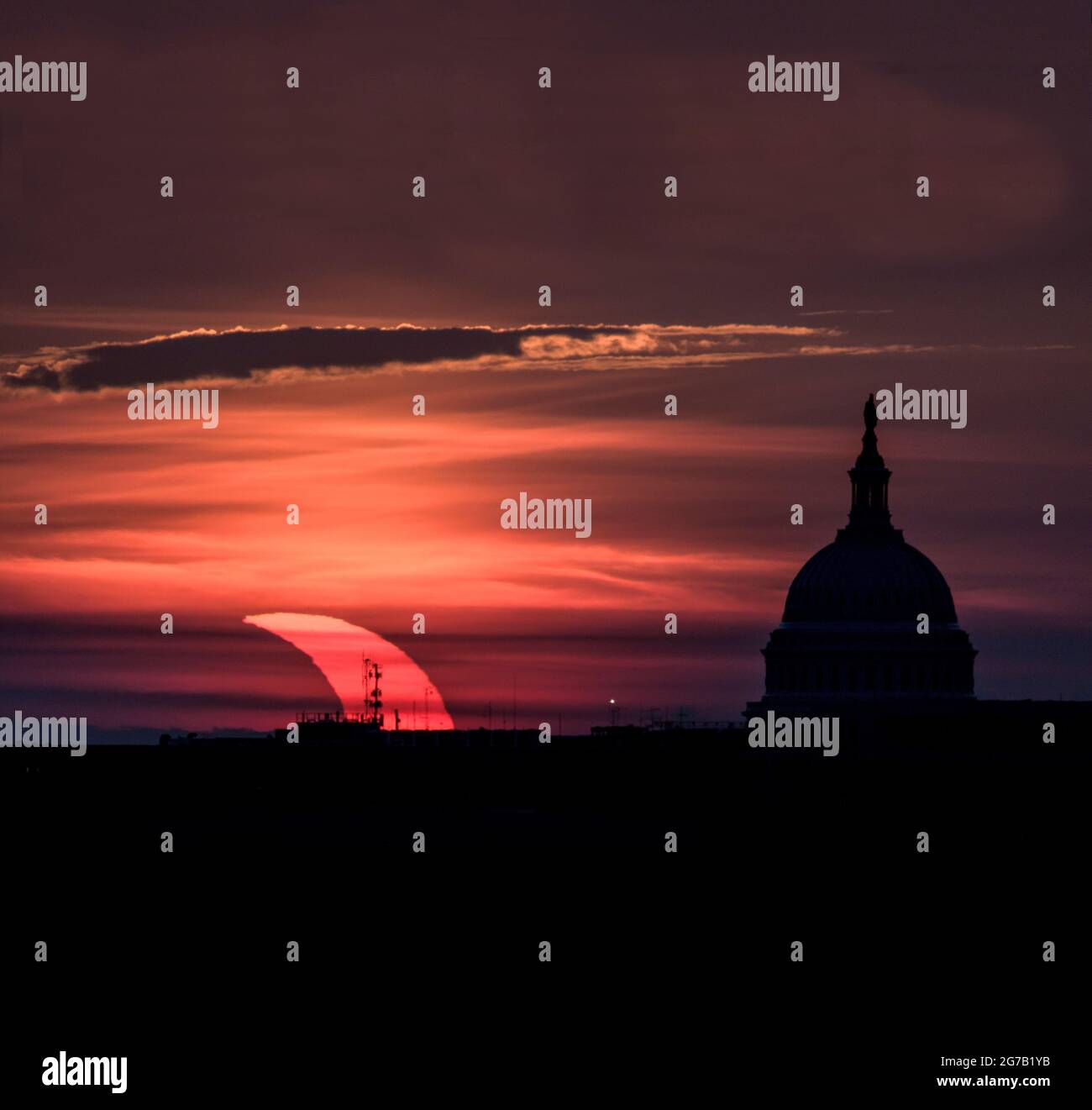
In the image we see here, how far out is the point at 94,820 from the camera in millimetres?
161625

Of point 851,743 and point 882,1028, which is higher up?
point 851,743

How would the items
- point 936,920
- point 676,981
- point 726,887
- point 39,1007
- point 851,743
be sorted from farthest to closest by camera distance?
point 851,743
point 726,887
point 936,920
point 676,981
point 39,1007

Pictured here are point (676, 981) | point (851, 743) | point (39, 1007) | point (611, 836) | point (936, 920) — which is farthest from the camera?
point (851, 743)

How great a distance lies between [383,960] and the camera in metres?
102

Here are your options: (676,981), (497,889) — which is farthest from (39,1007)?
(497,889)

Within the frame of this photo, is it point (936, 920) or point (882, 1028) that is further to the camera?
point (936, 920)

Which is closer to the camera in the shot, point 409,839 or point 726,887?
point 726,887

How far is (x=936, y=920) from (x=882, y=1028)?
29957mm
